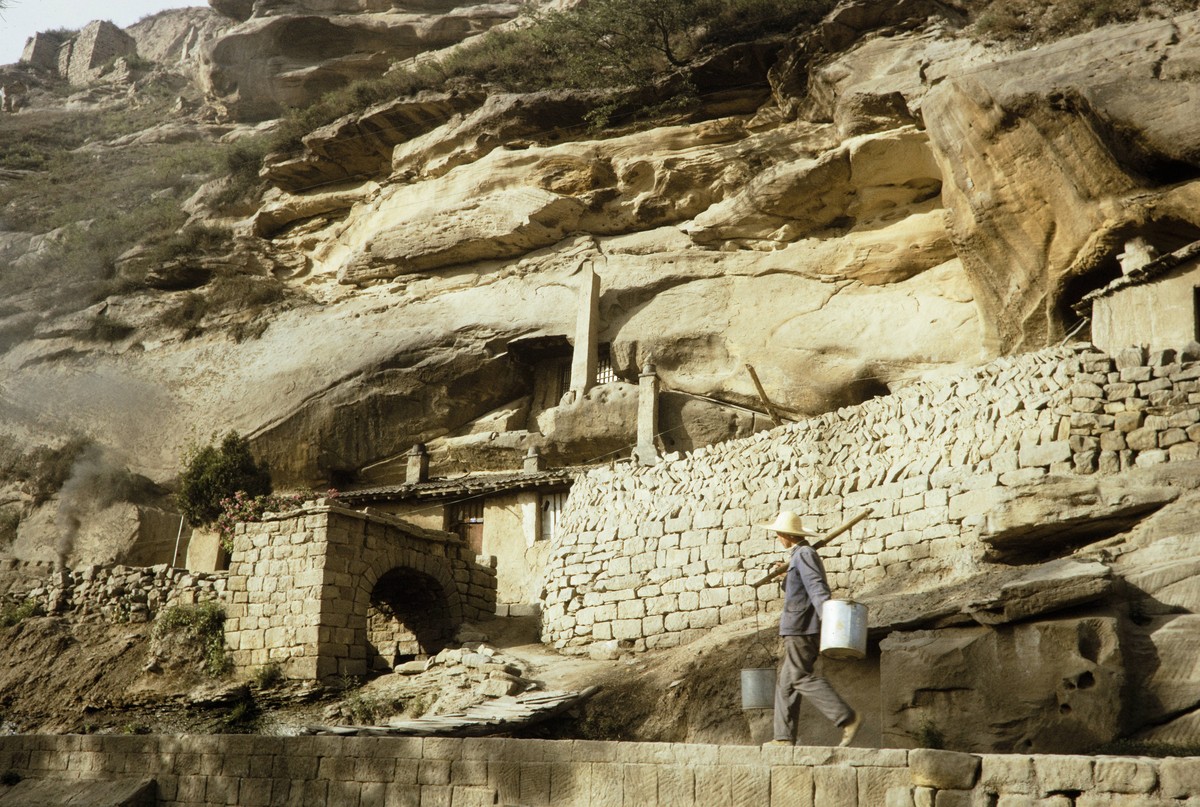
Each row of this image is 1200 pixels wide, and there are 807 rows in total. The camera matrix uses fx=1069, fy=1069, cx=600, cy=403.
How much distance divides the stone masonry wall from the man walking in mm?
3961

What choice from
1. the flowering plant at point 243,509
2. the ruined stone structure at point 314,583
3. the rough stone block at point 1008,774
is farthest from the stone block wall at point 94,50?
the rough stone block at point 1008,774

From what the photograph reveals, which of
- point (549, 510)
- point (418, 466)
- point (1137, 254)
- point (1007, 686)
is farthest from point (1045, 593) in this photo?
point (418, 466)

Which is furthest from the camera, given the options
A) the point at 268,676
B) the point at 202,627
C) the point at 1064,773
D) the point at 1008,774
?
the point at 202,627

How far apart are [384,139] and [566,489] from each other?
40.2ft

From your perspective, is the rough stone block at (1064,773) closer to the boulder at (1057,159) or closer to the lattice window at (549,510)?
the boulder at (1057,159)

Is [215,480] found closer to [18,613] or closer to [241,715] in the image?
[18,613]

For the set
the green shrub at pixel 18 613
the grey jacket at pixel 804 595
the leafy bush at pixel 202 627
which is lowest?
the grey jacket at pixel 804 595

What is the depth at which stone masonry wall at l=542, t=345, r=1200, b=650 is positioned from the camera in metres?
10.7

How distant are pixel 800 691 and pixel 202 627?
10.6 metres

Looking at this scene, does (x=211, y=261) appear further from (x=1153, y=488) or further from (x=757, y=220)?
(x=1153, y=488)

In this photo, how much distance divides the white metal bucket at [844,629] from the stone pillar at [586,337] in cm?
1533

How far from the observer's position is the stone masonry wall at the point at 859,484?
35.2ft

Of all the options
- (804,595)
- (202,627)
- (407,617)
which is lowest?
(804,595)

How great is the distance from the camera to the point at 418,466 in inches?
885
